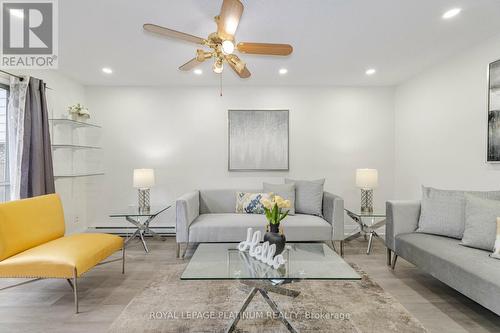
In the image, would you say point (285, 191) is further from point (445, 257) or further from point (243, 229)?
point (445, 257)

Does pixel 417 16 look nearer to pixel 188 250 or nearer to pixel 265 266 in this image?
pixel 265 266

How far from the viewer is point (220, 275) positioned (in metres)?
1.92

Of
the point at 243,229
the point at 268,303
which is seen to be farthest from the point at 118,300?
the point at 243,229

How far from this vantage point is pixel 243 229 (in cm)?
336

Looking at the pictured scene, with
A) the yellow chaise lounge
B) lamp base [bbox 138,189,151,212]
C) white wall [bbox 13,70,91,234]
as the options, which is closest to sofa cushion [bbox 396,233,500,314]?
the yellow chaise lounge

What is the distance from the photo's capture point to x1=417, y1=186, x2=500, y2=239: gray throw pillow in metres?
2.62

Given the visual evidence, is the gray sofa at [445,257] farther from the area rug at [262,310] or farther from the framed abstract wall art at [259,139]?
the framed abstract wall art at [259,139]

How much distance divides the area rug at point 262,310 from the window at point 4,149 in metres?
2.03

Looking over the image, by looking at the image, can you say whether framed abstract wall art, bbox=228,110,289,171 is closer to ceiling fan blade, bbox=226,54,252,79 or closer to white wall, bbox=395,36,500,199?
white wall, bbox=395,36,500,199

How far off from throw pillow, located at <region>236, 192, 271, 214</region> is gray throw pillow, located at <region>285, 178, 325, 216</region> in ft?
1.47

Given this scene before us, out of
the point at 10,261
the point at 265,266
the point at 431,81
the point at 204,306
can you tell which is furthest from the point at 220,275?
the point at 431,81

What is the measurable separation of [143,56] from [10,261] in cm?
234

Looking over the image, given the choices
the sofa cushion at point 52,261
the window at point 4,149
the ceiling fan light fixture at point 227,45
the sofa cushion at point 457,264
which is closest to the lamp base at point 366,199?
the sofa cushion at point 457,264

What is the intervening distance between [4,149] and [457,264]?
15.0 feet
